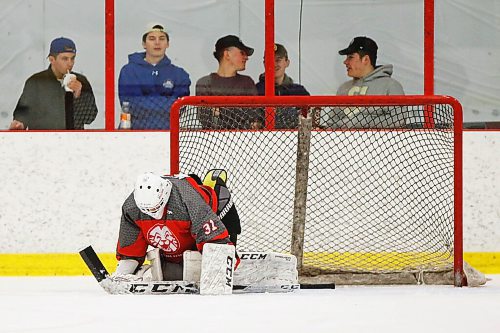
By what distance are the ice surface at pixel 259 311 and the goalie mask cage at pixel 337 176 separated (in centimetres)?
90

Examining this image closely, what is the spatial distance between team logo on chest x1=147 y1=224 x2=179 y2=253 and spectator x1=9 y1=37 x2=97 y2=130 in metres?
1.66

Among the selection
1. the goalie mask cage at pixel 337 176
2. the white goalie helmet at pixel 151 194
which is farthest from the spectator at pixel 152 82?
the white goalie helmet at pixel 151 194

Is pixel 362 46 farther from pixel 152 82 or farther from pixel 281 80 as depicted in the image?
pixel 152 82

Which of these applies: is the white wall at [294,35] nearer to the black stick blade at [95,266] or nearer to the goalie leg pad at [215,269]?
the black stick blade at [95,266]

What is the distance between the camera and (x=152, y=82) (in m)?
6.70

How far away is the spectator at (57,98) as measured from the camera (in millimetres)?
6555

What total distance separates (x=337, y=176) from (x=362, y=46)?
2.94 ft

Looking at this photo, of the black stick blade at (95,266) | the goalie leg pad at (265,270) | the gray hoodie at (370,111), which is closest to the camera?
the black stick blade at (95,266)

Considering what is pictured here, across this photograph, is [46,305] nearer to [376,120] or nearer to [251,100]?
[251,100]

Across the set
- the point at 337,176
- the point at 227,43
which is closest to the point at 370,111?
the point at 337,176

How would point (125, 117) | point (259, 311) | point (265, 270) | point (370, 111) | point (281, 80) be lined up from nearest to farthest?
Result: point (259, 311)
point (265, 270)
point (370, 111)
point (125, 117)
point (281, 80)

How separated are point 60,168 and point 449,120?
2069 millimetres

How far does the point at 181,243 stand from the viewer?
16.5 feet

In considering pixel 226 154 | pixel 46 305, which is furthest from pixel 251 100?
pixel 46 305
